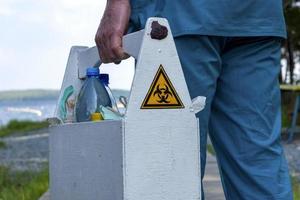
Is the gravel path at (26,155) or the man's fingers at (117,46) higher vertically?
the man's fingers at (117,46)

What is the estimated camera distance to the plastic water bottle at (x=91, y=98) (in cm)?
223

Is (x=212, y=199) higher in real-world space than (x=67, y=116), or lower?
lower

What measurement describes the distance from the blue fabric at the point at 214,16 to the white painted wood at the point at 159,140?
0.60ft

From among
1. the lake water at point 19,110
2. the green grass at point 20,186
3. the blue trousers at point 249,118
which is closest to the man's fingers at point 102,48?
the blue trousers at point 249,118

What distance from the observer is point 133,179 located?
1.90 meters

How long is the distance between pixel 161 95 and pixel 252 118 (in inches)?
17.2

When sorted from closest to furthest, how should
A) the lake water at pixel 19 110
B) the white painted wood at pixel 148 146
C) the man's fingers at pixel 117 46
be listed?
the white painted wood at pixel 148 146
the man's fingers at pixel 117 46
the lake water at pixel 19 110

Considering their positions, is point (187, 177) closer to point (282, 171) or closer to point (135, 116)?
point (135, 116)

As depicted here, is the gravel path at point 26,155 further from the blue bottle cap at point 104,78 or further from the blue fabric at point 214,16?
the blue fabric at point 214,16

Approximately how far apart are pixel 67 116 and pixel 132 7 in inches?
18.5

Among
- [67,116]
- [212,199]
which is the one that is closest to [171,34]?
[67,116]

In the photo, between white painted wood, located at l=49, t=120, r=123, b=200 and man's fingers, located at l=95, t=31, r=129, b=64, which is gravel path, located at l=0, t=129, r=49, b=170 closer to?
white painted wood, located at l=49, t=120, r=123, b=200

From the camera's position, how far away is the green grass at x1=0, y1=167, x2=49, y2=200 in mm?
5152

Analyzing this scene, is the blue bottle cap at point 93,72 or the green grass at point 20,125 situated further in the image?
the green grass at point 20,125
